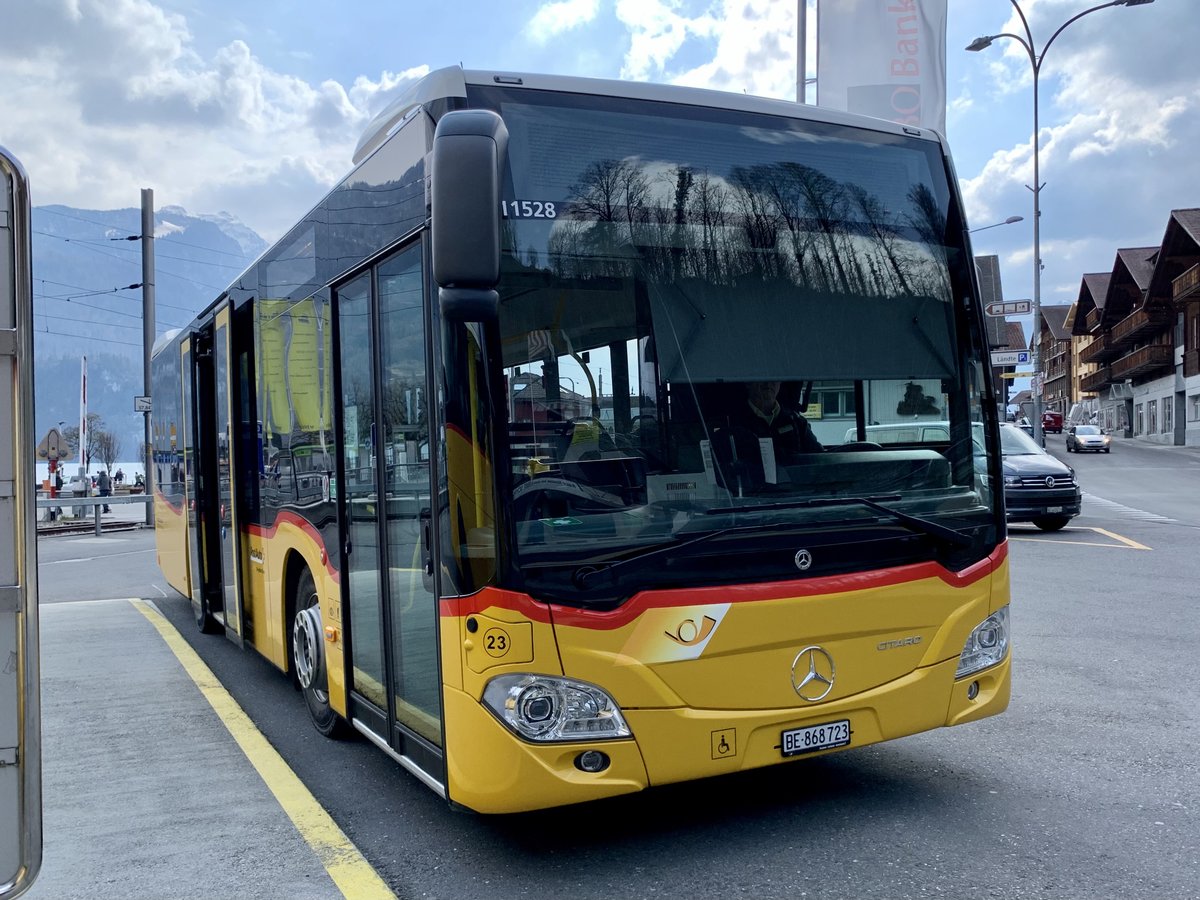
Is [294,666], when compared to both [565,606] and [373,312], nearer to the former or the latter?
[373,312]

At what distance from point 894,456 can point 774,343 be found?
70 cm

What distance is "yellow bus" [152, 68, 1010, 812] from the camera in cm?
382

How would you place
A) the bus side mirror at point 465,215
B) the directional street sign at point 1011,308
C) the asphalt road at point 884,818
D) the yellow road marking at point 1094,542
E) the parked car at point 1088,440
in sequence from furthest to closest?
1. the parked car at point 1088,440
2. the directional street sign at point 1011,308
3. the yellow road marking at point 1094,542
4. the asphalt road at point 884,818
5. the bus side mirror at point 465,215

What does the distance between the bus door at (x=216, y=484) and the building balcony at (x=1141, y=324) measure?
6281 centimetres

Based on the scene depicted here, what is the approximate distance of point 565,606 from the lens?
3812 mm

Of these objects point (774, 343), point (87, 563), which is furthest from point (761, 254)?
point (87, 563)

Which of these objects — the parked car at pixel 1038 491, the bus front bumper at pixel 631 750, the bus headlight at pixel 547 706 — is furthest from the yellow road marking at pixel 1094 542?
the bus headlight at pixel 547 706

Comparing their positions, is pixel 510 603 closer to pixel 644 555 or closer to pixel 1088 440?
pixel 644 555

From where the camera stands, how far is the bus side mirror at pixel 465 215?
3.60m

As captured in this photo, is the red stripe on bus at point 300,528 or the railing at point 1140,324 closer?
the red stripe on bus at point 300,528

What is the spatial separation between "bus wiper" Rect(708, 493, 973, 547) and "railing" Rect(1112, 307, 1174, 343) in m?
64.8

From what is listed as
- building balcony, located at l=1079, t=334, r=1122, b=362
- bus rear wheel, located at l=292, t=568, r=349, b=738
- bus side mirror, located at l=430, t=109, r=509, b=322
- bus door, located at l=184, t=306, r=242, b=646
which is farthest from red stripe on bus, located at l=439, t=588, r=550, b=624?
building balcony, located at l=1079, t=334, r=1122, b=362

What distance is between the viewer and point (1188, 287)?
179 ft

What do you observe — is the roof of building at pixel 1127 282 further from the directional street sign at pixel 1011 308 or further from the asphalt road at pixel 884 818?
the asphalt road at pixel 884 818
